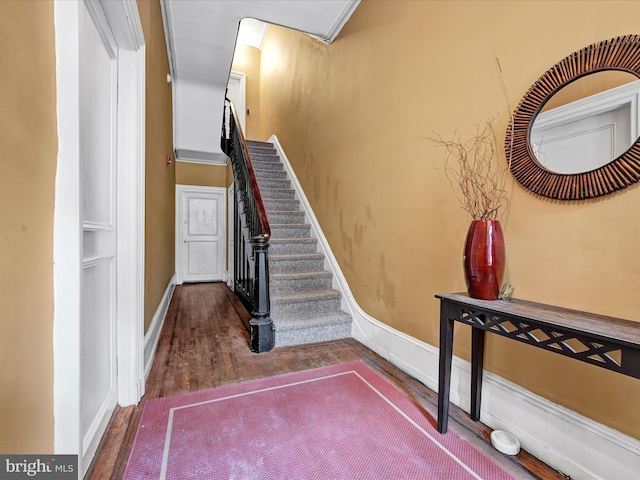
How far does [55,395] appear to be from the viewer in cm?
86

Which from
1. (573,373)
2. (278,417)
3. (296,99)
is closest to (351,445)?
(278,417)

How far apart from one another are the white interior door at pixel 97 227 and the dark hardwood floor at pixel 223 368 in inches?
3.6

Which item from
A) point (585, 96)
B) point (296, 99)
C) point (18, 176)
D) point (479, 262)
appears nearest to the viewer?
point (18, 176)

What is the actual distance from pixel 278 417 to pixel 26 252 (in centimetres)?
133

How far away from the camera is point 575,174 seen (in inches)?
47.4

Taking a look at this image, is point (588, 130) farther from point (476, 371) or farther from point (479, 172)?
point (476, 371)

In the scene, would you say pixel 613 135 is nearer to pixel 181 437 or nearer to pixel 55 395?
pixel 55 395

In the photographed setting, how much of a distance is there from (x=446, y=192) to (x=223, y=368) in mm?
1908

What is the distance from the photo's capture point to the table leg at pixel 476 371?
1.54 m

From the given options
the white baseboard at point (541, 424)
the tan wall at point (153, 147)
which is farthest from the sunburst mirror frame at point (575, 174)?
the tan wall at point (153, 147)

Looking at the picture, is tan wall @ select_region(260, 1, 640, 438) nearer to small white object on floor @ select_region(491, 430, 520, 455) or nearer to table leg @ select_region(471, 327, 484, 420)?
table leg @ select_region(471, 327, 484, 420)

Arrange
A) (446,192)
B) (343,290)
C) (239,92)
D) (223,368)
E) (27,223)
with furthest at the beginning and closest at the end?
(239,92) < (343,290) < (223,368) < (446,192) < (27,223)

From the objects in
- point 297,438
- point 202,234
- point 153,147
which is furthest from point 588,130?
point 202,234

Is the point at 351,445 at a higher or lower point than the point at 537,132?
lower
